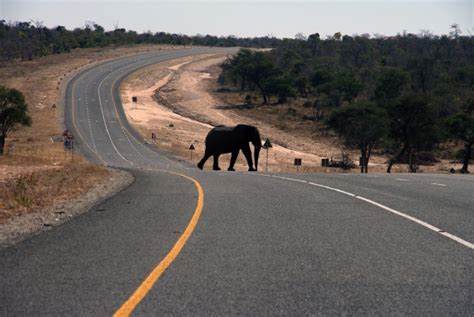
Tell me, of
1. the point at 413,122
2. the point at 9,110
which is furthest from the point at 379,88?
the point at 9,110

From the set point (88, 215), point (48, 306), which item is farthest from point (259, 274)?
point (88, 215)

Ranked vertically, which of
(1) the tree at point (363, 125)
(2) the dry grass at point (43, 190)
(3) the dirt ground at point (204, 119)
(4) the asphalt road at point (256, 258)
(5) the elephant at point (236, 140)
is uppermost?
(4) the asphalt road at point (256, 258)

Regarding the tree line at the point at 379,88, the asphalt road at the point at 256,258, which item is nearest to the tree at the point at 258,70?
the tree line at the point at 379,88

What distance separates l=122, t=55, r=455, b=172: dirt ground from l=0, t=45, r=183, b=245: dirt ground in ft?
40.7

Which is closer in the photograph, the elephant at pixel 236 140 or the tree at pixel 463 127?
the elephant at pixel 236 140

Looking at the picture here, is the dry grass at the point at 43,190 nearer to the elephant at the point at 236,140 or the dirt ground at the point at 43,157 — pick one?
the dirt ground at the point at 43,157

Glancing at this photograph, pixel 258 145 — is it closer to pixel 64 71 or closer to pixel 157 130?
pixel 157 130

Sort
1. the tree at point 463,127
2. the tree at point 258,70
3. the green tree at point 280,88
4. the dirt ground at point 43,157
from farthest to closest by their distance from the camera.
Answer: the tree at point 258,70 → the green tree at point 280,88 → the tree at point 463,127 → the dirt ground at point 43,157

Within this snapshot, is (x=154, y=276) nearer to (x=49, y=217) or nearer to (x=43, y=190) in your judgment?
(x=49, y=217)

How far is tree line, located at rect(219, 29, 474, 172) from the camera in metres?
60.3

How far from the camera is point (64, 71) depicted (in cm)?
12181

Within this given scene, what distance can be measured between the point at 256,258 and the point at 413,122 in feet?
183

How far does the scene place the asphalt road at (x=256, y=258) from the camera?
564 cm

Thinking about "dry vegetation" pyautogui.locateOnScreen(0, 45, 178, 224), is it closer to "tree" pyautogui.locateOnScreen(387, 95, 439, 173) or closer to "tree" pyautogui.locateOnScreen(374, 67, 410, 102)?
"tree" pyautogui.locateOnScreen(387, 95, 439, 173)
